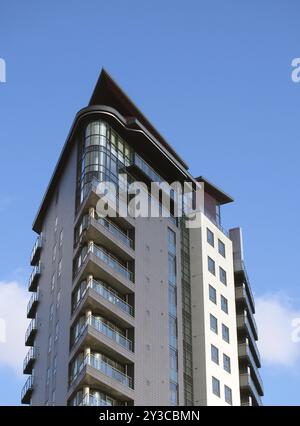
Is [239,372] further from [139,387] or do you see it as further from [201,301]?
[139,387]

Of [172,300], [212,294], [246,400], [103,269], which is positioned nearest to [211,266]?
[212,294]

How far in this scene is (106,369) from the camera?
7112 cm

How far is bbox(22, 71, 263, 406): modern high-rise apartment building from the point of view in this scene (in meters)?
73.8

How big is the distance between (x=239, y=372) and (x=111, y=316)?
85.4 ft

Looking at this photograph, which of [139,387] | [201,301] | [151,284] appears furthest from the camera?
[201,301]

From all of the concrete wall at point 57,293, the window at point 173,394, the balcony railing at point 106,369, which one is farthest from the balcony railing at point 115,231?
the window at point 173,394

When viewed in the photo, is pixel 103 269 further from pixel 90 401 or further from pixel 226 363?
pixel 226 363

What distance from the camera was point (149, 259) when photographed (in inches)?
3223

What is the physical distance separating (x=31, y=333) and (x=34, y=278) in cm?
608

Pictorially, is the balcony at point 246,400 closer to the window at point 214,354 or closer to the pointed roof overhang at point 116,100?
the window at point 214,354

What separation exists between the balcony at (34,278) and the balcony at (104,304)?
17.7 meters
